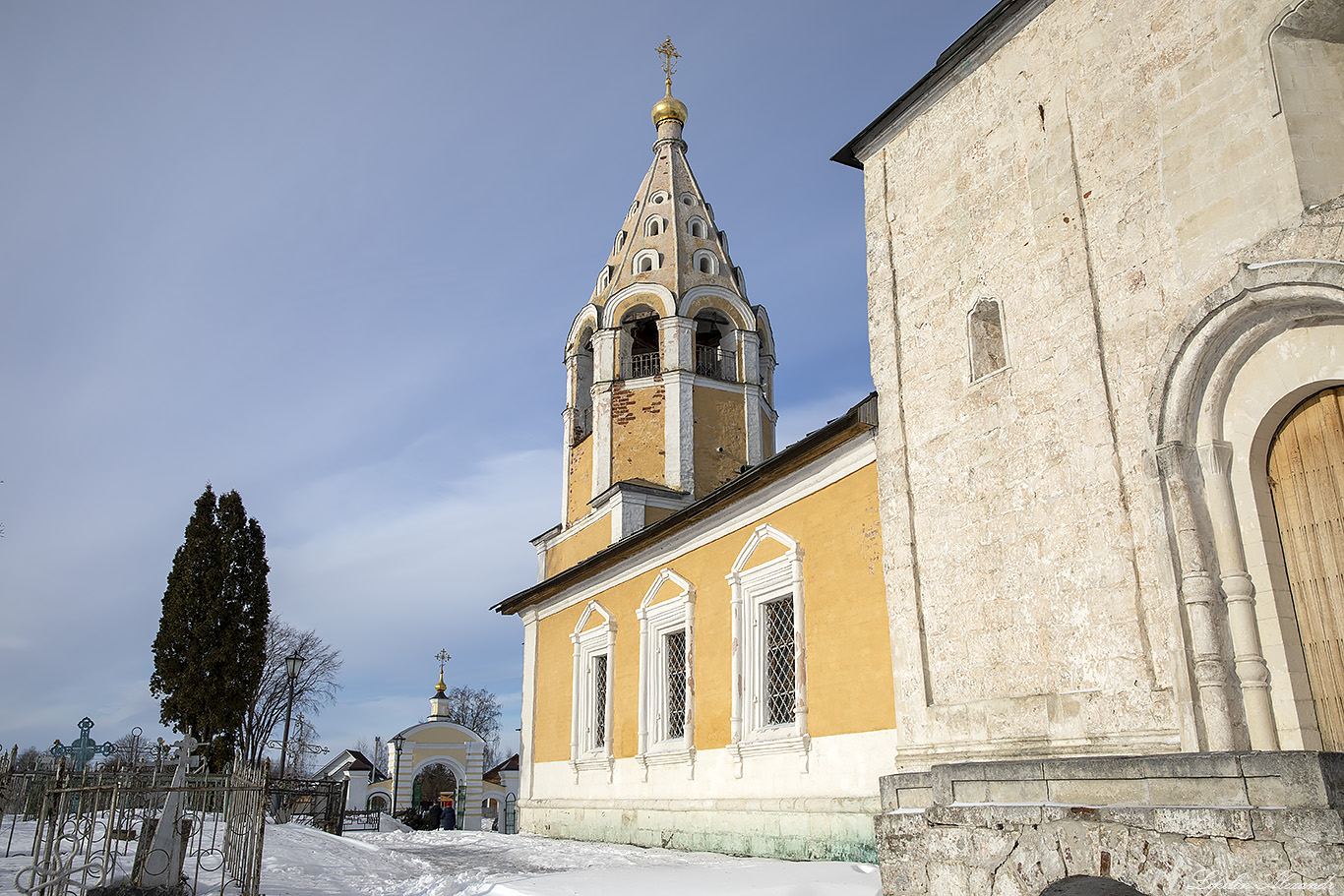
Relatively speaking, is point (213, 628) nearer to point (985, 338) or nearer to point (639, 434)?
point (639, 434)

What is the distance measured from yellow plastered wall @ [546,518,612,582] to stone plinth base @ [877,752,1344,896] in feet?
39.5

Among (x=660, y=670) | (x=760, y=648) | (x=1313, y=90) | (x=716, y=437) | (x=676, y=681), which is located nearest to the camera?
(x=1313, y=90)

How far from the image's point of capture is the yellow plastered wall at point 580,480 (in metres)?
18.8

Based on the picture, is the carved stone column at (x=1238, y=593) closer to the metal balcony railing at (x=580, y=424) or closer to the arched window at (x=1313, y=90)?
the arched window at (x=1313, y=90)

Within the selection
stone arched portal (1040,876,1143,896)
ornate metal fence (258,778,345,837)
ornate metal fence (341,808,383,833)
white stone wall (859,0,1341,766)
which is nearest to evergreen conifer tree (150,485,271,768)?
ornate metal fence (258,778,345,837)

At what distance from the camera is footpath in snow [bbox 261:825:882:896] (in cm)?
714

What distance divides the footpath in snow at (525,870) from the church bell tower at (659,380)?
6.22 metres

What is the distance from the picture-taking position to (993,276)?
688 cm

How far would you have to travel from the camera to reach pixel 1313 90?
5230mm

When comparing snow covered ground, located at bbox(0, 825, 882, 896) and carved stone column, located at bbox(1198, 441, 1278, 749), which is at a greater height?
carved stone column, located at bbox(1198, 441, 1278, 749)

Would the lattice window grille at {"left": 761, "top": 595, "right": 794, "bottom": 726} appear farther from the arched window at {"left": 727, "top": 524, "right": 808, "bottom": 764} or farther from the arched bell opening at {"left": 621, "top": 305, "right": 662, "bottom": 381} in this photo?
the arched bell opening at {"left": 621, "top": 305, "right": 662, "bottom": 381}

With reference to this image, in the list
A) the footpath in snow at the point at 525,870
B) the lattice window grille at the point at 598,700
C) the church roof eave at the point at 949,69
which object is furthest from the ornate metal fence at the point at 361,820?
the church roof eave at the point at 949,69

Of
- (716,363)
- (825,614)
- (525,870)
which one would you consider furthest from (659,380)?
(525,870)

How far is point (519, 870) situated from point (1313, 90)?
9.55 m
